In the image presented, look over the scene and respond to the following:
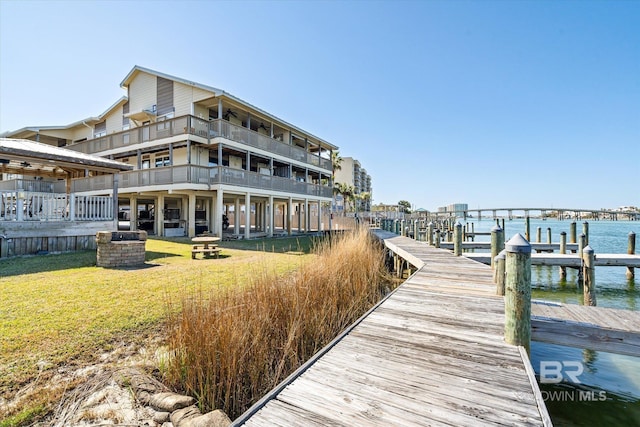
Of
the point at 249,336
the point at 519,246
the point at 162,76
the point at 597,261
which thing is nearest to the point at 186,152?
the point at 162,76

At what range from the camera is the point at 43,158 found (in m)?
10.2

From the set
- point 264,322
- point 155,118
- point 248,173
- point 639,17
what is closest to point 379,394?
point 264,322

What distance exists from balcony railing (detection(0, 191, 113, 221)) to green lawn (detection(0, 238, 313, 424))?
2134 mm

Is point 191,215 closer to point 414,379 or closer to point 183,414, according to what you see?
point 183,414

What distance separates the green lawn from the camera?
329 cm

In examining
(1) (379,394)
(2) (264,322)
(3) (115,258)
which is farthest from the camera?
(3) (115,258)

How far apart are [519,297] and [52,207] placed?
14.5 metres

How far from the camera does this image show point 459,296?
4926 millimetres

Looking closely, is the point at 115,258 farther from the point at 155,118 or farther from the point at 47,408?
the point at 155,118

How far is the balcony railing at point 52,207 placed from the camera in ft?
32.5

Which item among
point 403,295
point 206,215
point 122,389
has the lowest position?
point 122,389

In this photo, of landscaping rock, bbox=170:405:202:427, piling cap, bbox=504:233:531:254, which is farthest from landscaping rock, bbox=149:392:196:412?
piling cap, bbox=504:233:531:254

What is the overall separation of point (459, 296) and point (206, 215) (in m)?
18.7

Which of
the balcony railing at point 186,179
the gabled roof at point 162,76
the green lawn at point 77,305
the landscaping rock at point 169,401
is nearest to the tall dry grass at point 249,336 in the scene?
the landscaping rock at point 169,401
